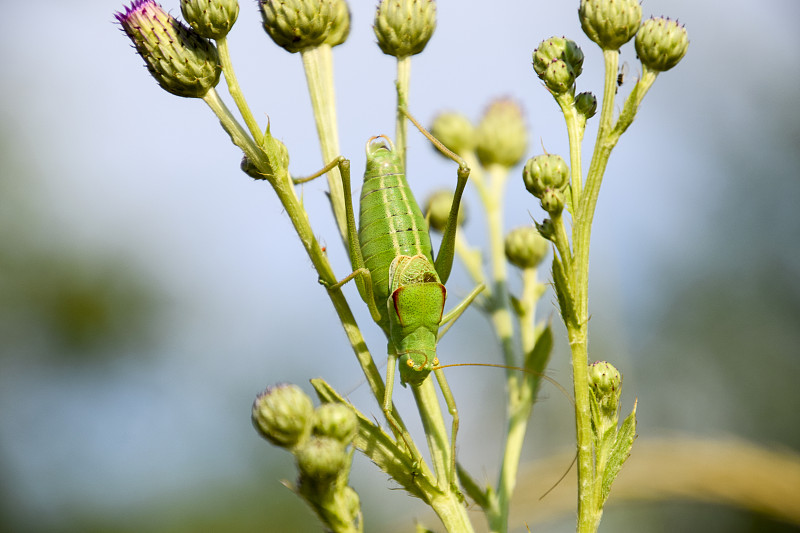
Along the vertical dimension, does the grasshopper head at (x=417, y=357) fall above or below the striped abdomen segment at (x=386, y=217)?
below

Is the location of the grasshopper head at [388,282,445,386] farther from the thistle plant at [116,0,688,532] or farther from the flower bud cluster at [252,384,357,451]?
the flower bud cluster at [252,384,357,451]

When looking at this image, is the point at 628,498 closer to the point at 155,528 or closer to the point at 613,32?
the point at 613,32

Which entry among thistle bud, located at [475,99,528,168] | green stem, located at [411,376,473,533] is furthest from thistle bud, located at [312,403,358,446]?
thistle bud, located at [475,99,528,168]

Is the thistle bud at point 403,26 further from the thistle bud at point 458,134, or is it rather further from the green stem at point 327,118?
the thistle bud at point 458,134

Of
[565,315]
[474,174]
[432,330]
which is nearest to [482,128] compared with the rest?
[474,174]

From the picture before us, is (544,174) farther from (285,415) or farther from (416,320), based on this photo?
(285,415)

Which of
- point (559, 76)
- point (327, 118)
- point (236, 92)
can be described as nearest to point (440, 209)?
point (327, 118)

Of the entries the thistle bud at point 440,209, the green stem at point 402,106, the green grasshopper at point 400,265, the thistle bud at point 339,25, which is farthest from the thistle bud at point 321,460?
the thistle bud at point 440,209
